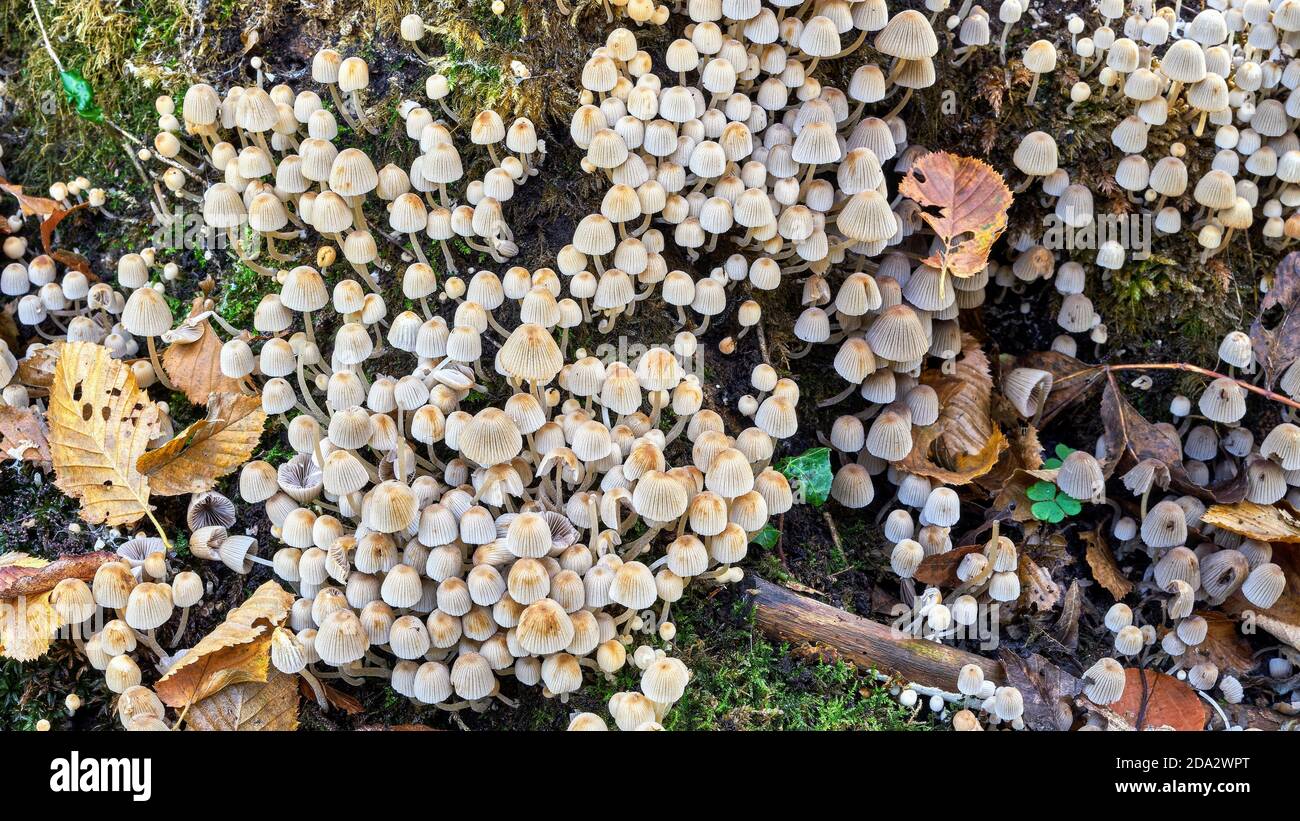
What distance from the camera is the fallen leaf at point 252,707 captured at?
2.83 metres

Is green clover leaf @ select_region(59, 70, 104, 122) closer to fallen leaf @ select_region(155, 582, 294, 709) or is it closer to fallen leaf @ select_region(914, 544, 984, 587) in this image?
fallen leaf @ select_region(155, 582, 294, 709)

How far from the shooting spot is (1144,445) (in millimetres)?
3736

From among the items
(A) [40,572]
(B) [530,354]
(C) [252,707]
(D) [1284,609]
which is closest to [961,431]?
(D) [1284,609]

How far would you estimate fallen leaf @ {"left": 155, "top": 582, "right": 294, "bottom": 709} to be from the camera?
2.82m

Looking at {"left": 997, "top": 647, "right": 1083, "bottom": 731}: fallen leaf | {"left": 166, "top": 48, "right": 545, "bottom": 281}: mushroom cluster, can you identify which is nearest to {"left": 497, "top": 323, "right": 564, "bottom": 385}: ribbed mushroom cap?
{"left": 166, "top": 48, "right": 545, "bottom": 281}: mushroom cluster

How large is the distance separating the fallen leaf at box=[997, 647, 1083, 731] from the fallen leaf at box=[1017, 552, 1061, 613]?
22 centimetres

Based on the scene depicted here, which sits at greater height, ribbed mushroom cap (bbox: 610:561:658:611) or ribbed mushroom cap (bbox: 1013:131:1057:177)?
ribbed mushroom cap (bbox: 1013:131:1057:177)

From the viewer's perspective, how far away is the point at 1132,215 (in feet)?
12.6

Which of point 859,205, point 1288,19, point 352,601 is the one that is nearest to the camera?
point 352,601

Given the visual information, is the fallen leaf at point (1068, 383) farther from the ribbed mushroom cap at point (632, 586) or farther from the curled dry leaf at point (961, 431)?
the ribbed mushroom cap at point (632, 586)

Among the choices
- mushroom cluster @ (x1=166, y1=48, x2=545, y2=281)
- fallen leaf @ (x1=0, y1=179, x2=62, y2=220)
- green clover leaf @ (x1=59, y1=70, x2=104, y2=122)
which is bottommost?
fallen leaf @ (x1=0, y1=179, x2=62, y2=220)

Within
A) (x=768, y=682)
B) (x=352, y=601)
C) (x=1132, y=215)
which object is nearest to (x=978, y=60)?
(x=1132, y=215)

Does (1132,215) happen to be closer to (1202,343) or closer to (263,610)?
(1202,343)

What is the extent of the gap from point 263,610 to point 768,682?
1.36 meters
